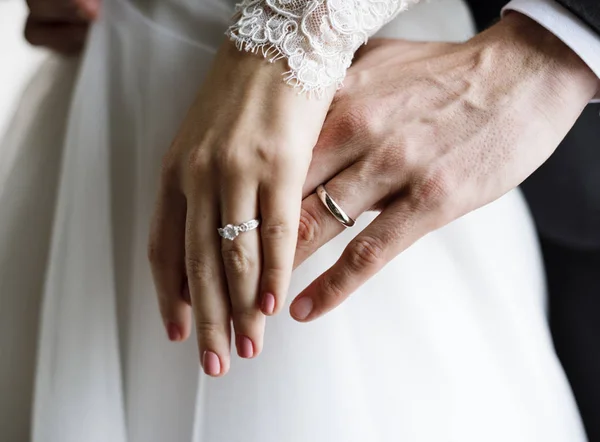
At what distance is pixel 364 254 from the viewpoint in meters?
0.58

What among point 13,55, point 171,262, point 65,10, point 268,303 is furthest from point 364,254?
point 13,55

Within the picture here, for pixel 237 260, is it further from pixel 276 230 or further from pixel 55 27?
pixel 55 27

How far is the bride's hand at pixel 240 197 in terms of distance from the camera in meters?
0.56

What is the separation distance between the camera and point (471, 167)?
604 mm

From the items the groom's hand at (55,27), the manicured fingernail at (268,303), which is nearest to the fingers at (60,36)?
the groom's hand at (55,27)

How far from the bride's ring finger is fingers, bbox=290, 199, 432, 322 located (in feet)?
0.15

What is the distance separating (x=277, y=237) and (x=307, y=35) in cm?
21

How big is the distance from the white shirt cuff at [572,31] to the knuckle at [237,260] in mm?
410

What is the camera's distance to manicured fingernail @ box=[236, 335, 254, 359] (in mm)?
584

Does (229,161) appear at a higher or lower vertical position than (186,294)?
higher

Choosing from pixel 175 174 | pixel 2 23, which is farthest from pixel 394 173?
pixel 2 23

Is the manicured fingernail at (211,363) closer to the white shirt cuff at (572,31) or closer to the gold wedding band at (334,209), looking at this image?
the gold wedding band at (334,209)

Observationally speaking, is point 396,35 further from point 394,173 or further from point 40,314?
point 40,314

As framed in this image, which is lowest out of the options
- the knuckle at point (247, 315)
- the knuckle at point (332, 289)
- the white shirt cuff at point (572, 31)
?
the knuckle at point (247, 315)
